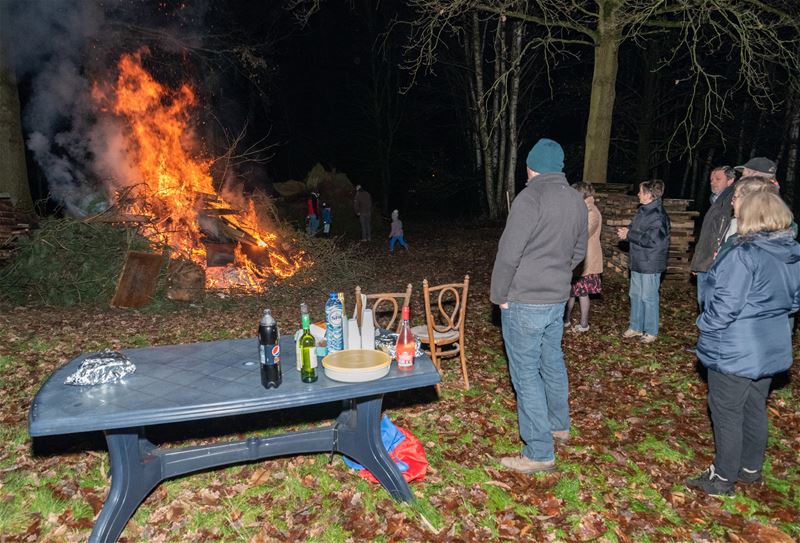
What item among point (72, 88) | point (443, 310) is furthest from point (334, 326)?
point (72, 88)

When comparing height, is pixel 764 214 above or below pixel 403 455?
above

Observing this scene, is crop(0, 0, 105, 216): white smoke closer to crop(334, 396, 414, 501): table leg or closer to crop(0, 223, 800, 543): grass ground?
crop(0, 223, 800, 543): grass ground

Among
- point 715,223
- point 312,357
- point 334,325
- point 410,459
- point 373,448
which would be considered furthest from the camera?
point 715,223

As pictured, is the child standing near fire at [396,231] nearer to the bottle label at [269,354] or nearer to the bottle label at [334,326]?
the bottle label at [334,326]

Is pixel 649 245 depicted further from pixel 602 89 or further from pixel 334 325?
pixel 602 89

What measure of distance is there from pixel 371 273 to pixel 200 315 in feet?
14.4

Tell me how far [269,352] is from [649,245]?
17.2 ft

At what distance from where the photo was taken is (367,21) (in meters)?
25.4

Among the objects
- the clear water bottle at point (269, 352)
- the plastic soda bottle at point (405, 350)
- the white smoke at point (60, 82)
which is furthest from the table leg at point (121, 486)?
the white smoke at point (60, 82)

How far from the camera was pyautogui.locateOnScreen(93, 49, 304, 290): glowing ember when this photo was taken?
1011 cm

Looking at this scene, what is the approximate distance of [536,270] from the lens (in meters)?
3.87

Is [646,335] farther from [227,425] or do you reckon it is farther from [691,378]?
[227,425]

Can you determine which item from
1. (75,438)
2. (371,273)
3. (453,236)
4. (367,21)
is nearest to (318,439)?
(75,438)

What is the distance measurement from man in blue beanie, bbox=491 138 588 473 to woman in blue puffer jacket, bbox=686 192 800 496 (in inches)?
38.1
